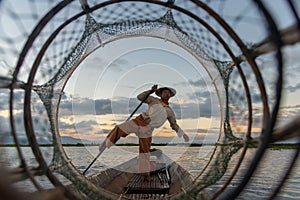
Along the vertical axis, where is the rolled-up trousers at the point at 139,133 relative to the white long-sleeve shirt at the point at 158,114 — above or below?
below

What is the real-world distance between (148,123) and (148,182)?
0.89 meters

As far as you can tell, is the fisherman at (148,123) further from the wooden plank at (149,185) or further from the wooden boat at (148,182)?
the wooden boat at (148,182)

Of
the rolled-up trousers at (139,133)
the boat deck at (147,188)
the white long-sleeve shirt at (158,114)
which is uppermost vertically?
the white long-sleeve shirt at (158,114)

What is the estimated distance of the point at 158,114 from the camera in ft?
19.4

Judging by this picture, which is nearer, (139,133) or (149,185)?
(149,185)

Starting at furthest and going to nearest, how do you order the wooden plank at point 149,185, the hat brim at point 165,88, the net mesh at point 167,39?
the hat brim at point 165,88
the wooden plank at point 149,185
the net mesh at point 167,39

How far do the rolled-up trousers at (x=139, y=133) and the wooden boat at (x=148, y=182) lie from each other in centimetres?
37

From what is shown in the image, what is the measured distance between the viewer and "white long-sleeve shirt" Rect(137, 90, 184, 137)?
5.86 m

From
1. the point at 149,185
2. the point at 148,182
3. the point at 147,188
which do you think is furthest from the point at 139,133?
the point at 147,188

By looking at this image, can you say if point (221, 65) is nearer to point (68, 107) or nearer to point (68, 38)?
point (68, 38)

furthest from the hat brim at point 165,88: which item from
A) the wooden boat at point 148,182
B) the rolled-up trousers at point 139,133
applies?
the wooden boat at point 148,182

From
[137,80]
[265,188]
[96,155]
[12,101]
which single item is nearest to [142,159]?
[96,155]

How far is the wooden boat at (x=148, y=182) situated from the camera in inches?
205

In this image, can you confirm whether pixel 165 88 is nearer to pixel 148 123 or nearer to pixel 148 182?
pixel 148 123
